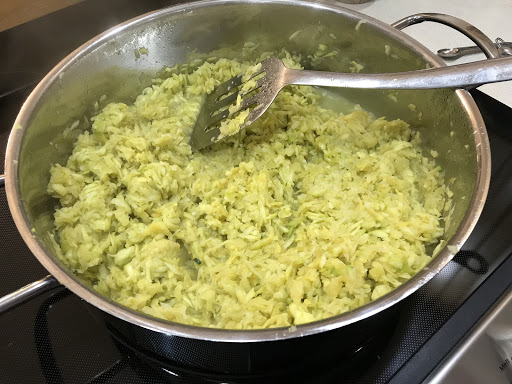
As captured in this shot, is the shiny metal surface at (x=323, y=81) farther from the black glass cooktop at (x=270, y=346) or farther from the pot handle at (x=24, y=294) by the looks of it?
the pot handle at (x=24, y=294)

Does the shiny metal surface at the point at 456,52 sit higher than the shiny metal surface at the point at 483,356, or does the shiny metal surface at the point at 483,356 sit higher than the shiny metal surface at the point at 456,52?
the shiny metal surface at the point at 456,52

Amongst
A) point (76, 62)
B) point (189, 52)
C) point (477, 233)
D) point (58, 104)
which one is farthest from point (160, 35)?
point (477, 233)

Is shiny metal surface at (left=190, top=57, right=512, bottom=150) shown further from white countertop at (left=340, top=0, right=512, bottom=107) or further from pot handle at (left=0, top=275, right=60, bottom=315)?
white countertop at (left=340, top=0, right=512, bottom=107)

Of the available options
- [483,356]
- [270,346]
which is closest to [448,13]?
[483,356]

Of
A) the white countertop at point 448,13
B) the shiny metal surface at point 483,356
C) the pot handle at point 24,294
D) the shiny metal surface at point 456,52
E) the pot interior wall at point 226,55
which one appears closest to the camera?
the pot handle at point 24,294

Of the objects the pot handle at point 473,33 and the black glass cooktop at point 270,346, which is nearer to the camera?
the black glass cooktop at point 270,346

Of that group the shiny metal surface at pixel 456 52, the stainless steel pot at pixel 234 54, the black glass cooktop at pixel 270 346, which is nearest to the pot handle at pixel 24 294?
the stainless steel pot at pixel 234 54
